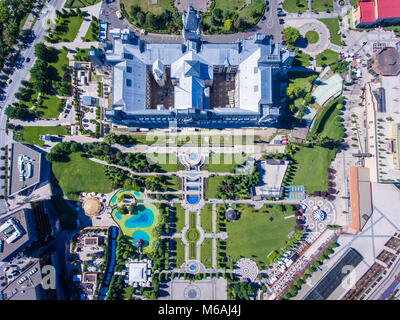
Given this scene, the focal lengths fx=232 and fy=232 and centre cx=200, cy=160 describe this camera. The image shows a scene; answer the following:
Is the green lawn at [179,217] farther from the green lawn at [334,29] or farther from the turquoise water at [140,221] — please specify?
the green lawn at [334,29]

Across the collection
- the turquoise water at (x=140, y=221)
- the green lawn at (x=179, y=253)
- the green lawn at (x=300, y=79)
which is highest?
the green lawn at (x=300, y=79)

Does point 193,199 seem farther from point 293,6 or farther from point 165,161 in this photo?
point 293,6

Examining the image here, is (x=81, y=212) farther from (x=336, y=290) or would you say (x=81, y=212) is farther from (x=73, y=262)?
(x=336, y=290)

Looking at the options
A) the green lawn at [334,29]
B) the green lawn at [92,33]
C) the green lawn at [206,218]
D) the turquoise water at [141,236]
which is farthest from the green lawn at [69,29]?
the green lawn at [334,29]

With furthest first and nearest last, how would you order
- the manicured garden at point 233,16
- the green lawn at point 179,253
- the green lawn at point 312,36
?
the green lawn at point 312,36
the manicured garden at point 233,16
the green lawn at point 179,253

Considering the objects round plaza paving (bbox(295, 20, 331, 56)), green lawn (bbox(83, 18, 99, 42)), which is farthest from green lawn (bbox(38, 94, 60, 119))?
round plaza paving (bbox(295, 20, 331, 56))
